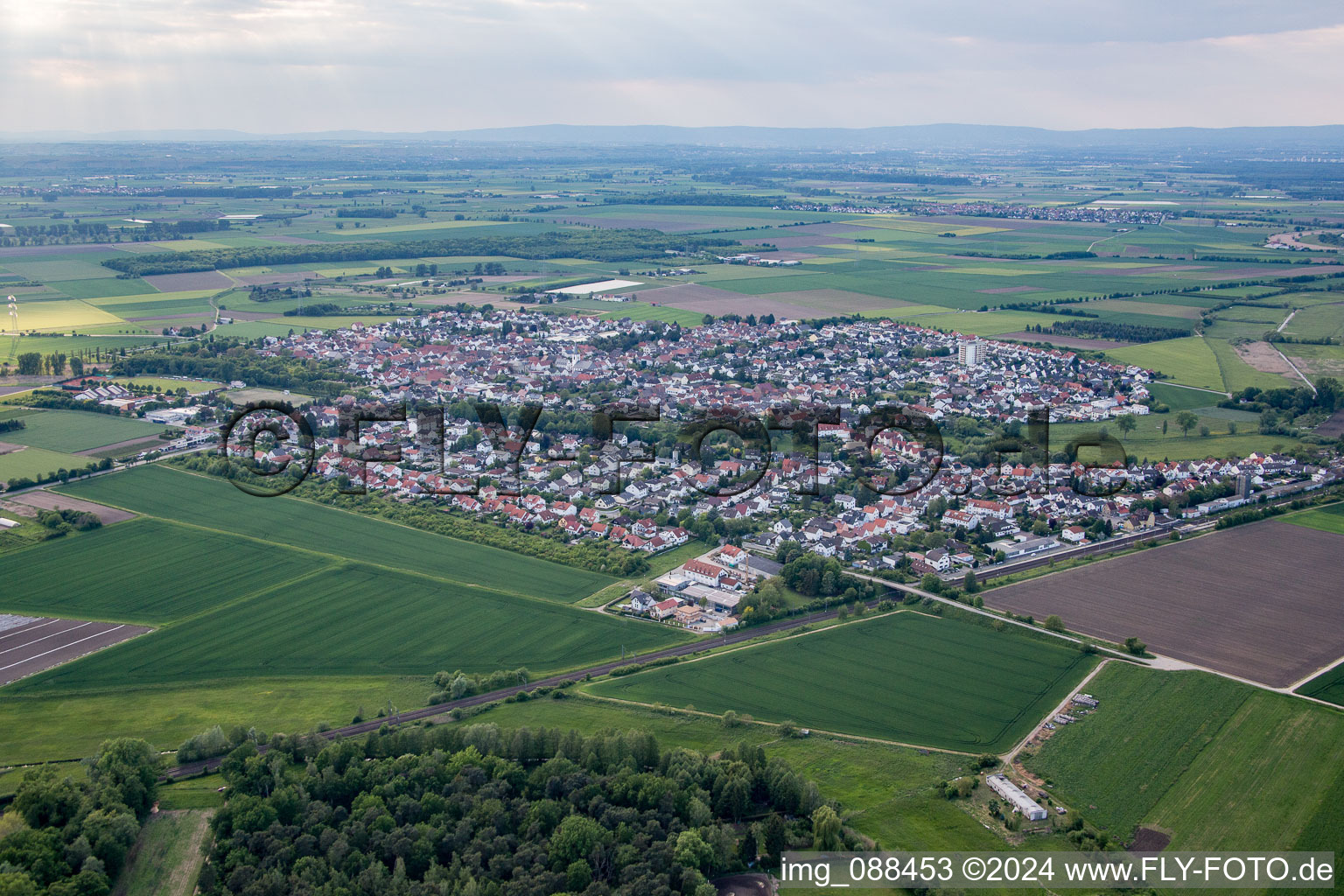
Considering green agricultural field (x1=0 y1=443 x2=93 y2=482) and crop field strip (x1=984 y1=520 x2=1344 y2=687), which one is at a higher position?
green agricultural field (x1=0 y1=443 x2=93 y2=482)

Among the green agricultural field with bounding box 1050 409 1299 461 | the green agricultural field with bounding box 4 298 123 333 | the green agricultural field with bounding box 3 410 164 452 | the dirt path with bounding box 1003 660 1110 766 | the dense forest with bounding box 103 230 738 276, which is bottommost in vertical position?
the dirt path with bounding box 1003 660 1110 766

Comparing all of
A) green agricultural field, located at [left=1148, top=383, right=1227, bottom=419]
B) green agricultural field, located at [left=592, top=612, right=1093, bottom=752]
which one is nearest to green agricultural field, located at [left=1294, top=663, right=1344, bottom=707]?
green agricultural field, located at [left=592, top=612, right=1093, bottom=752]

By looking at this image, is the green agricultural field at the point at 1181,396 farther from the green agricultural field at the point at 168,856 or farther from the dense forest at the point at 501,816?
the green agricultural field at the point at 168,856

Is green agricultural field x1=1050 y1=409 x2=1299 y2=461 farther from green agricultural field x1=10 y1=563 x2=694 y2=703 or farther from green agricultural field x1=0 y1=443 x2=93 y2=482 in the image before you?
green agricultural field x1=0 y1=443 x2=93 y2=482

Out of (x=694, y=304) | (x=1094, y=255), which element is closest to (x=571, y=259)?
(x=694, y=304)

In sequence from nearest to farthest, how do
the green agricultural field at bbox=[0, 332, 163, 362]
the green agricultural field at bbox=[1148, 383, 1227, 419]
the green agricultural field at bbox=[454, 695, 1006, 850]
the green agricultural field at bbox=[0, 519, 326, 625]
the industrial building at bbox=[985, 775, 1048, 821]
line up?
the green agricultural field at bbox=[454, 695, 1006, 850], the industrial building at bbox=[985, 775, 1048, 821], the green agricultural field at bbox=[0, 519, 326, 625], the green agricultural field at bbox=[1148, 383, 1227, 419], the green agricultural field at bbox=[0, 332, 163, 362]

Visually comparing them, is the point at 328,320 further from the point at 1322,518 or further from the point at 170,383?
the point at 1322,518

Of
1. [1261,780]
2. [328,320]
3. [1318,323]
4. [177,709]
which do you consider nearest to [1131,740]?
[1261,780]
